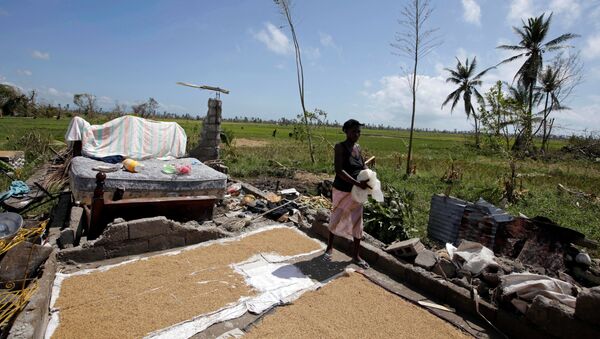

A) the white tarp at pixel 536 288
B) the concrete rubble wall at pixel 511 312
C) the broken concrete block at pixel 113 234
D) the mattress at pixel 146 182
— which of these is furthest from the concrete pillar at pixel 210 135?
the white tarp at pixel 536 288

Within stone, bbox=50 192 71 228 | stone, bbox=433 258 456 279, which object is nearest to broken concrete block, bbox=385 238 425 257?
stone, bbox=433 258 456 279

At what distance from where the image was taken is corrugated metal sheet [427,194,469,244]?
5.82m

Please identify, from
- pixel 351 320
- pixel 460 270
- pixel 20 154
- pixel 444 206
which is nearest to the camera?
pixel 351 320

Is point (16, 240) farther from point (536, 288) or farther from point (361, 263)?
point (536, 288)

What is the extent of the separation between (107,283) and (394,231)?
4.14 metres

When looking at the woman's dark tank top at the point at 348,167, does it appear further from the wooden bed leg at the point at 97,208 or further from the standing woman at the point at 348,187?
the wooden bed leg at the point at 97,208

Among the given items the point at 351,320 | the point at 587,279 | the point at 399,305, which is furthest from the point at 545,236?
the point at 351,320

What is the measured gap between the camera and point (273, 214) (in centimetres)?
616

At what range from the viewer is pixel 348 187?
13.4 feet

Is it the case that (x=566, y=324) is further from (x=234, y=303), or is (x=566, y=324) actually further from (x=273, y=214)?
(x=273, y=214)

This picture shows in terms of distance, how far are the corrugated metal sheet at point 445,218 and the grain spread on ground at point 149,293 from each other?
12.0 feet

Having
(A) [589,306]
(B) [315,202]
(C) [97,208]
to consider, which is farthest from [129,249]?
(A) [589,306]

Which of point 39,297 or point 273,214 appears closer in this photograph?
point 39,297

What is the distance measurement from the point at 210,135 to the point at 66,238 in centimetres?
614
